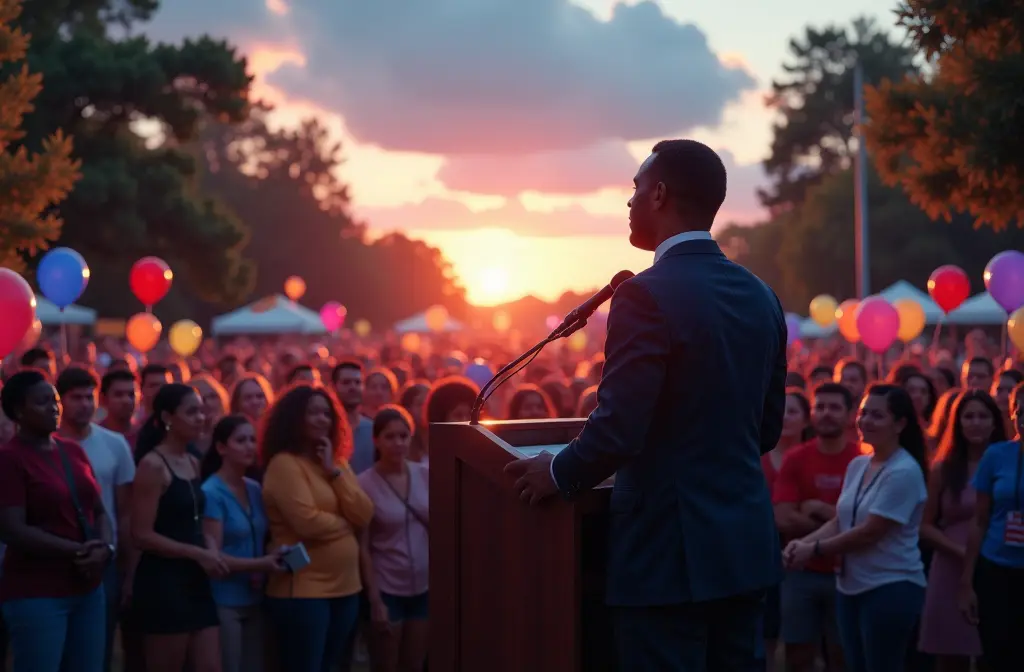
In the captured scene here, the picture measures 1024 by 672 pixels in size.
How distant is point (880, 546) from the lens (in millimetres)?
5773

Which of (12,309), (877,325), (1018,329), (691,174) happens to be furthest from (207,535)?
(877,325)

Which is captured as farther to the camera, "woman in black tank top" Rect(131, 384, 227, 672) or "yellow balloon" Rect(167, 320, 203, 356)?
"yellow balloon" Rect(167, 320, 203, 356)

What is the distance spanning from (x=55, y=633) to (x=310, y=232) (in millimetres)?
65225

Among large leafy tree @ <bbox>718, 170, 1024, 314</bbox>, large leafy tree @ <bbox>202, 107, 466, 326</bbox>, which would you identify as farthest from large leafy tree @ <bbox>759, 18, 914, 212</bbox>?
large leafy tree @ <bbox>202, 107, 466, 326</bbox>

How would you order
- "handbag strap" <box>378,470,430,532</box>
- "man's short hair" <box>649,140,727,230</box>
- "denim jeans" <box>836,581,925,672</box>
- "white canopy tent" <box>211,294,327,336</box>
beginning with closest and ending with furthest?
"man's short hair" <box>649,140,727,230</box>, "denim jeans" <box>836,581,925,672</box>, "handbag strap" <box>378,470,430,532</box>, "white canopy tent" <box>211,294,327,336</box>

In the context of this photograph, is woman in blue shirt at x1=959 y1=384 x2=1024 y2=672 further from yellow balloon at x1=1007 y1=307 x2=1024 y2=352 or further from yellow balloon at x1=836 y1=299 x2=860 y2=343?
yellow balloon at x1=836 y1=299 x2=860 y2=343

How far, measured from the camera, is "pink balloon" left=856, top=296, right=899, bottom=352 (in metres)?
14.1

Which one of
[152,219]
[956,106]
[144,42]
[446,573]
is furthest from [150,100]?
[446,573]

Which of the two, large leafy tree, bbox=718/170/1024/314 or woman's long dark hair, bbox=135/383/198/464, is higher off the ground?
large leafy tree, bbox=718/170/1024/314

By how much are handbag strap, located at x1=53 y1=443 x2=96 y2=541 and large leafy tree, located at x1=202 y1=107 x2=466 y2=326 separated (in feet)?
203

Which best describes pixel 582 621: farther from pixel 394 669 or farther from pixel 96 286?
pixel 96 286

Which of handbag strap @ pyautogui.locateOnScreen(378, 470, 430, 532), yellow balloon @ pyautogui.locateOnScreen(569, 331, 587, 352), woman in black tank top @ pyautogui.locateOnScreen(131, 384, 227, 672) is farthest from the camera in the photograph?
yellow balloon @ pyautogui.locateOnScreen(569, 331, 587, 352)

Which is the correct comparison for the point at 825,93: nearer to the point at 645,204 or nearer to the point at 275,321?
the point at 275,321

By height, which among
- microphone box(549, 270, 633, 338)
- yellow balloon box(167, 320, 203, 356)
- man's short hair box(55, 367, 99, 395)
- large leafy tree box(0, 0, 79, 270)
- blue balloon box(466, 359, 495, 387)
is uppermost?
large leafy tree box(0, 0, 79, 270)
